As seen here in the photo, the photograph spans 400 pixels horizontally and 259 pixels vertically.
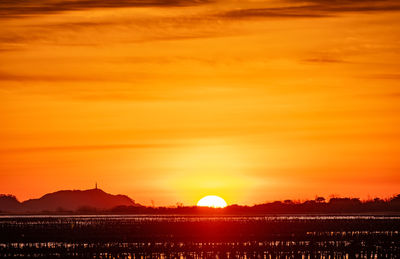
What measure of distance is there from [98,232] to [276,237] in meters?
18.5

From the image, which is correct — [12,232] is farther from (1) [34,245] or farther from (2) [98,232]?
(1) [34,245]

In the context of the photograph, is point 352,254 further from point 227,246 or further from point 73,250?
point 73,250

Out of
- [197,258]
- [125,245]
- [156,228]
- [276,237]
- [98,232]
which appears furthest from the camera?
[156,228]

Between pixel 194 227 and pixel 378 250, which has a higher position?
pixel 194 227

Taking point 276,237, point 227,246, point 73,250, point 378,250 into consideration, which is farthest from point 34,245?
point 378,250

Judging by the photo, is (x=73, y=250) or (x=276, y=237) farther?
(x=276, y=237)

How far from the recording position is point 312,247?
2309 inches

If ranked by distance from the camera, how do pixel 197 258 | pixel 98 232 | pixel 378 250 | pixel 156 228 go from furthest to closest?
pixel 156 228
pixel 98 232
pixel 378 250
pixel 197 258

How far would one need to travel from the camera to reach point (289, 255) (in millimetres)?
53688

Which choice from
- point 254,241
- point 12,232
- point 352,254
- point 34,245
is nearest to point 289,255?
point 352,254

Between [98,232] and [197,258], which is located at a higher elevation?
[98,232]

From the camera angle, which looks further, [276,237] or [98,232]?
[98,232]

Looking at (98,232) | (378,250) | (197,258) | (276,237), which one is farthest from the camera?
(98,232)

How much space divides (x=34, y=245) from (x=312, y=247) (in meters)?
20.8
